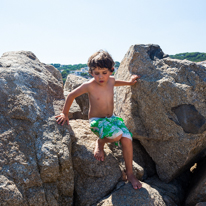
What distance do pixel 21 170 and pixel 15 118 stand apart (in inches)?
21.8

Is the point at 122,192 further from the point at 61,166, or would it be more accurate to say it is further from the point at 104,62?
the point at 104,62

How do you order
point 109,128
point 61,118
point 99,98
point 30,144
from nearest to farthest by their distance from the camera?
point 30,144 < point 61,118 < point 109,128 < point 99,98

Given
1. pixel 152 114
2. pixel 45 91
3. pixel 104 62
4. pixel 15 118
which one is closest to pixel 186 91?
pixel 152 114

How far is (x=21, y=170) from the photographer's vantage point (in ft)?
6.82

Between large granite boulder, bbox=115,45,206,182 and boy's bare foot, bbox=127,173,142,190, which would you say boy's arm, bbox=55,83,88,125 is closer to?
large granite boulder, bbox=115,45,206,182

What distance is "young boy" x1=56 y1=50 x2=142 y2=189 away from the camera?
107 inches

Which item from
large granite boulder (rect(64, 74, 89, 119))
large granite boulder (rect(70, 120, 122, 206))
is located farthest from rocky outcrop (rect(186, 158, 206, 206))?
large granite boulder (rect(64, 74, 89, 119))

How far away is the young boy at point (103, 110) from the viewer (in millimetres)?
2717

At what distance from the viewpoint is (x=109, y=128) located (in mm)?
2781

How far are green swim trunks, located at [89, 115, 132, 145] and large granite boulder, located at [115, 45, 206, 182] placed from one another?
0.32m

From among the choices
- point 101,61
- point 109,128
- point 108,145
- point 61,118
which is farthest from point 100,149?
point 101,61

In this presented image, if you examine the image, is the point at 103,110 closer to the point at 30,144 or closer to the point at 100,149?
the point at 100,149

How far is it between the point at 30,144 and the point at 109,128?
98 centimetres

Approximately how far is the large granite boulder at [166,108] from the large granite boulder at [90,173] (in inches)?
27.7
